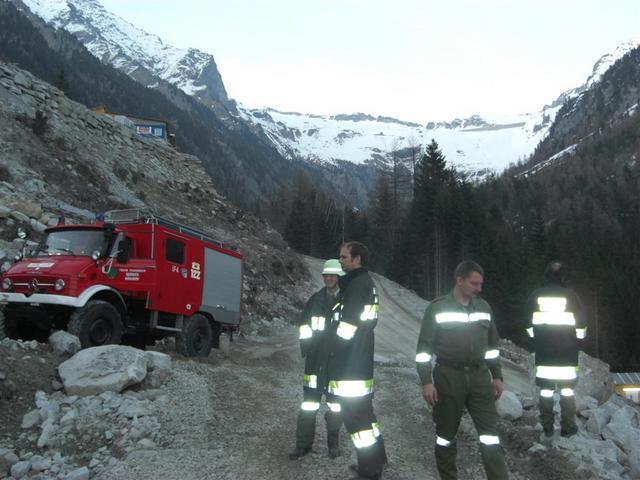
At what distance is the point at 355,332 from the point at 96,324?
223 inches

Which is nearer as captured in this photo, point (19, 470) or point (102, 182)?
point (19, 470)

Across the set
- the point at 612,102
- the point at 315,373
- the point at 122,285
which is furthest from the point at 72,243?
the point at 612,102

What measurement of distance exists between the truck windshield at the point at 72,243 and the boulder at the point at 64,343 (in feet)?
5.72

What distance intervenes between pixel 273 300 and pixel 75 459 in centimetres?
1693

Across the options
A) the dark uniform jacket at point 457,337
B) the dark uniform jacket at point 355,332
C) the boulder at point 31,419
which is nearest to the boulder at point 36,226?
the boulder at point 31,419

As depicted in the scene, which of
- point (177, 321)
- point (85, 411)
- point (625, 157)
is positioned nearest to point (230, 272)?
point (177, 321)

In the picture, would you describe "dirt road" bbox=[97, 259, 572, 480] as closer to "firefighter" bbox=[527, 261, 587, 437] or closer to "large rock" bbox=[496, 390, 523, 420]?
"large rock" bbox=[496, 390, 523, 420]

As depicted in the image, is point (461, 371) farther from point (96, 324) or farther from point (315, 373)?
point (96, 324)

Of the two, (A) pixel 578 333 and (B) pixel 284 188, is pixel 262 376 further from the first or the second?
(B) pixel 284 188

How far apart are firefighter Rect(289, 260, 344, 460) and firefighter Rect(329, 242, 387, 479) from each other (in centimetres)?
66

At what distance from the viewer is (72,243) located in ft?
30.4

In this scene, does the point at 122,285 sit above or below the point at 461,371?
above

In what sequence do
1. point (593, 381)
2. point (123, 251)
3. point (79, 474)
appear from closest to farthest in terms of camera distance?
point (79, 474), point (123, 251), point (593, 381)

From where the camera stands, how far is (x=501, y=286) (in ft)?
159
